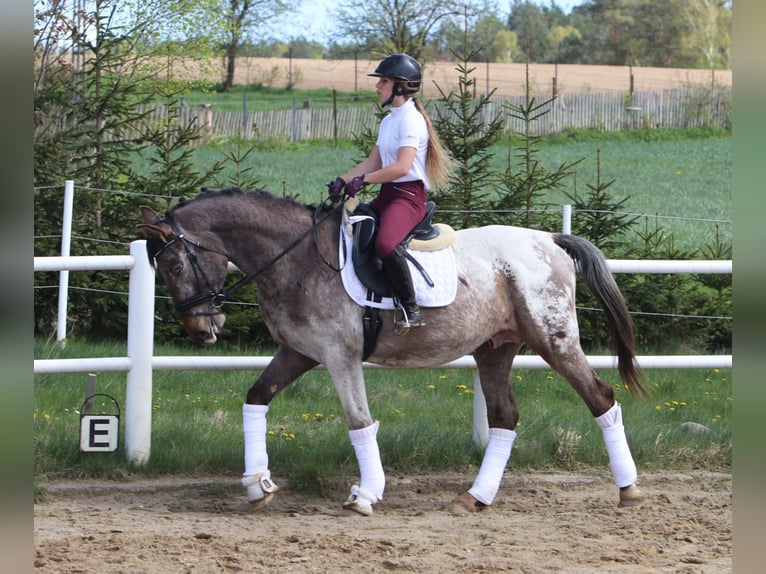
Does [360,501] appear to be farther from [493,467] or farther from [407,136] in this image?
[407,136]

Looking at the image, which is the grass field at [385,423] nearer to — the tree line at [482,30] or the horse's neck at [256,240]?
the horse's neck at [256,240]

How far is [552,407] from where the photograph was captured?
7.61 meters

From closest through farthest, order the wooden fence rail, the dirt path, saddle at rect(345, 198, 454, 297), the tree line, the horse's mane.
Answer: the dirt path
saddle at rect(345, 198, 454, 297)
the horse's mane
the tree line
the wooden fence rail

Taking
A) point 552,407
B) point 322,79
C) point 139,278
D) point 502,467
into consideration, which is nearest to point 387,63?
point 139,278

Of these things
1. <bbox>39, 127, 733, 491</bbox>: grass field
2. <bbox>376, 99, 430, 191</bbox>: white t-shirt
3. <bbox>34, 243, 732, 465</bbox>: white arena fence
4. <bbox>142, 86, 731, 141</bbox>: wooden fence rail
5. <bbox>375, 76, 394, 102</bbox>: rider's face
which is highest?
<bbox>142, 86, 731, 141</bbox>: wooden fence rail

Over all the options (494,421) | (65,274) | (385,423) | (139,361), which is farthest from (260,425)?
(65,274)

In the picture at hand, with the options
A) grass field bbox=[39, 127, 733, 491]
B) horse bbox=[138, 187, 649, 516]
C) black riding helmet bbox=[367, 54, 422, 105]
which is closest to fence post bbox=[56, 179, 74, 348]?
grass field bbox=[39, 127, 733, 491]

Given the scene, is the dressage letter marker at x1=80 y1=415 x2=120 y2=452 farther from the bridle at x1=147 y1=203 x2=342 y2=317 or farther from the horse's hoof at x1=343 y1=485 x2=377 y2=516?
the horse's hoof at x1=343 y1=485 x2=377 y2=516

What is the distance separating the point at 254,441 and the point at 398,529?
1025mm

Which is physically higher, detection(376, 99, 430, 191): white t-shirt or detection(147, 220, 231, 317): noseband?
detection(376, 99, 430, 191): white t-shirt

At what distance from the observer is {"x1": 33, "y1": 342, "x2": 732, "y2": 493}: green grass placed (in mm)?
6062

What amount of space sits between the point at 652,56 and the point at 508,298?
201ft

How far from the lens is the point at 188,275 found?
17.2 ft

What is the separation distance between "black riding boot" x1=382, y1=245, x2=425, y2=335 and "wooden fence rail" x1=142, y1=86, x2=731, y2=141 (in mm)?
26140
